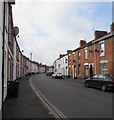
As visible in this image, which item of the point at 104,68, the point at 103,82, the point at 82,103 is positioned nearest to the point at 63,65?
the point at 104,68

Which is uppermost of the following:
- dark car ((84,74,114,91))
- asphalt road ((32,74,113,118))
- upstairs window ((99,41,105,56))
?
upstairs window ((99,41,105,56))

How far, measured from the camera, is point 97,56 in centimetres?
2433

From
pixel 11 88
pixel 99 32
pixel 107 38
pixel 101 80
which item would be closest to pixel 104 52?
pixel 107 38

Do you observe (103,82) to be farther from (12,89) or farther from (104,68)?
(12,89)

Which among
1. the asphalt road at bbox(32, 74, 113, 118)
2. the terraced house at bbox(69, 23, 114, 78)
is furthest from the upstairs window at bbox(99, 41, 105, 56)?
the asphalt road at bbox(32, 74, 113, 118)

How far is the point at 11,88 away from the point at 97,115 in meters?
6.00

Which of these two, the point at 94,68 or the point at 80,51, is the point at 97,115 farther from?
the point at 80,51

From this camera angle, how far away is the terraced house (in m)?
20.9

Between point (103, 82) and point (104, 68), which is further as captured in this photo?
point (104, 68)

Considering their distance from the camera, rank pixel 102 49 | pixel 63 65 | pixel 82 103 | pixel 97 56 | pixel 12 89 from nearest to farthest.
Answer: pixel 82 103
pixel 12 89
pixel 102 49
pixel 97 56
pixel 63 65

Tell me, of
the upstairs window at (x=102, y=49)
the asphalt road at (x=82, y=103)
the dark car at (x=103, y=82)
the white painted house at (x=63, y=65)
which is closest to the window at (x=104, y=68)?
the upstairs window at (x=102, y=49)

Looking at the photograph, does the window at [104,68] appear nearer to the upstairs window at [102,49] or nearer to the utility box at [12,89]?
the upstairs window at [102,49]

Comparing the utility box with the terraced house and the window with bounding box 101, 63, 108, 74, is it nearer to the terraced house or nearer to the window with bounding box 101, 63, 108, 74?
the terraced house

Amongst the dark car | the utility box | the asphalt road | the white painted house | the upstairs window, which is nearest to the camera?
the asphalt road
